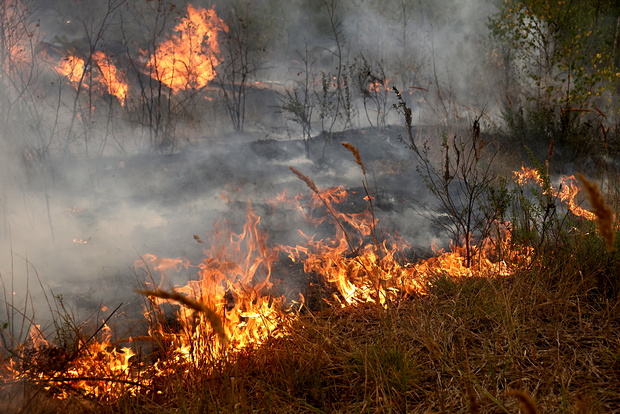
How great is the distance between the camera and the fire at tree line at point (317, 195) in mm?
1767

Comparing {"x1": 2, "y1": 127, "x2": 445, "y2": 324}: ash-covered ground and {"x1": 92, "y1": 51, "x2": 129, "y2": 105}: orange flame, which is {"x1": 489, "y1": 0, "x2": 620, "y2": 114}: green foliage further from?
{"x1": 92, "y1": 51, "x2": 129, "y2": 105}: orange flame

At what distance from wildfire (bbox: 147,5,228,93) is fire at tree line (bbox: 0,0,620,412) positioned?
0.04m

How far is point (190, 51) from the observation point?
27.6 feet

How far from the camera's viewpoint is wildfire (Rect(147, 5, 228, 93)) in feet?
28.1

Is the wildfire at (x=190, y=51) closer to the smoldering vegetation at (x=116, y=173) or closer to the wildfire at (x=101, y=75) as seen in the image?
the wildfire at (x=101, y=75)

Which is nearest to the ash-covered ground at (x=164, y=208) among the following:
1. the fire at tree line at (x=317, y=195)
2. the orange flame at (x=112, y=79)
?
the fire at tree line at (x=317, y=195)

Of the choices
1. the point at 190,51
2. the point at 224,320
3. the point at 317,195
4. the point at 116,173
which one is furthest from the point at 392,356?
the point at 190,51

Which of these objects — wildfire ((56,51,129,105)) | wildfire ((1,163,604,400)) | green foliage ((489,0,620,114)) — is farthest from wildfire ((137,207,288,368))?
wildfire ((56,51,129,105))

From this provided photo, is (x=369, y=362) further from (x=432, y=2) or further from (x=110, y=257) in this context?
(x=432, y=2)

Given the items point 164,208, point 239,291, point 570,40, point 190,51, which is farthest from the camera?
point 190,51

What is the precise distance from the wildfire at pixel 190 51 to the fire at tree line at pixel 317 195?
45mm

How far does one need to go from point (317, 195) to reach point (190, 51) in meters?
4.74

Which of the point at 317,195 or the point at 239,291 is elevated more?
the point at 317,195

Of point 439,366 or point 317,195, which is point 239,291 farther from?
point 317,195
